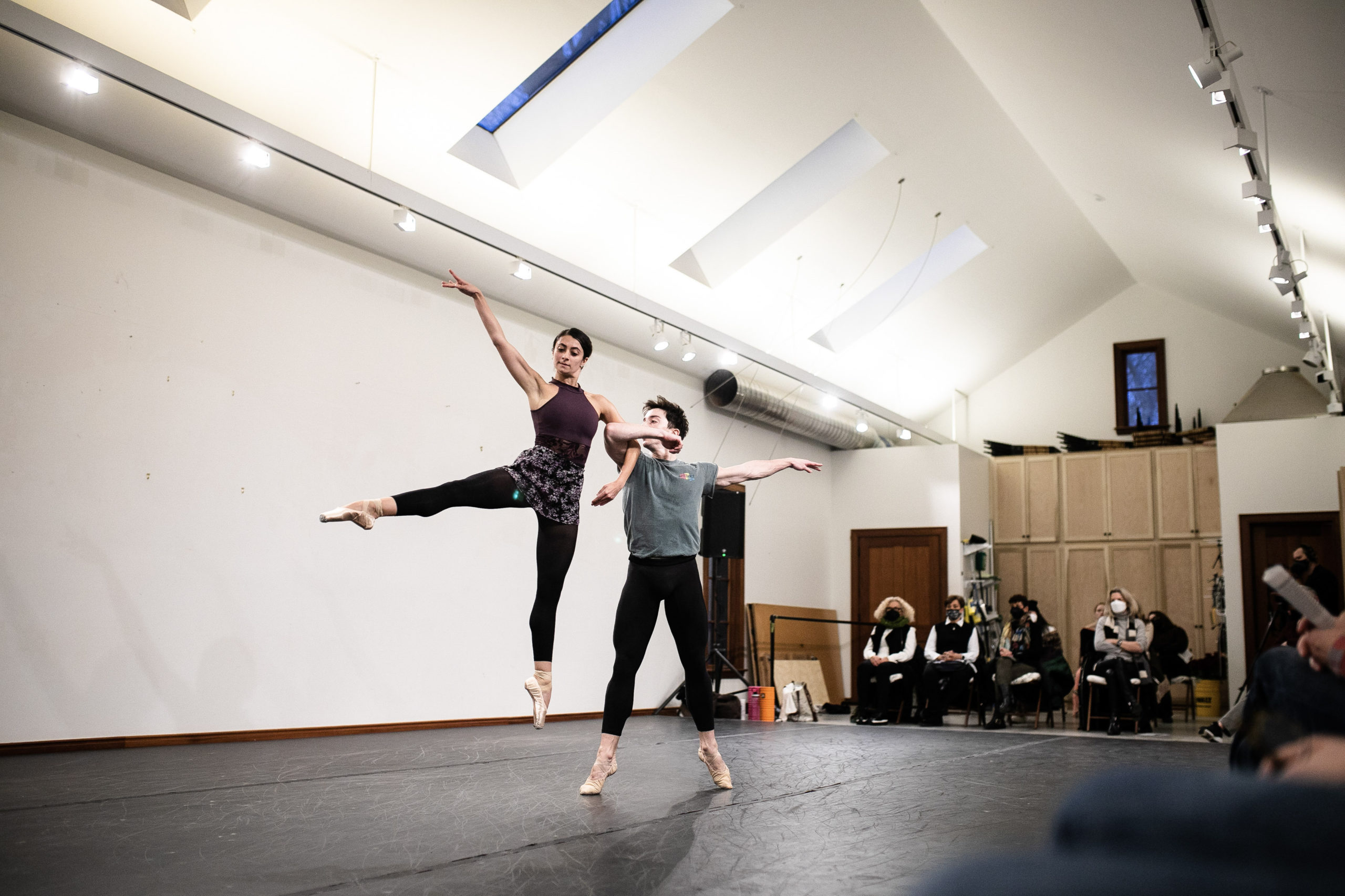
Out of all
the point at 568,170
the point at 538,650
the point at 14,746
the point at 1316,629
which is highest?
the point at 568,170

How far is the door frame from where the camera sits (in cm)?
1105

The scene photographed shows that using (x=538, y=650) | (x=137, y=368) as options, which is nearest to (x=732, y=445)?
(x=137, y=368)

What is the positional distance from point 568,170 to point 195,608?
12.1 feet

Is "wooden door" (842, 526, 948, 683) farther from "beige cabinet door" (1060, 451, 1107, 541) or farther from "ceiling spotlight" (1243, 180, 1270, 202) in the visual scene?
"ceiling spotlight" (1243, 180, 1270, 202)

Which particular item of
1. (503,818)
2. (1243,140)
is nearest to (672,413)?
(503,818)

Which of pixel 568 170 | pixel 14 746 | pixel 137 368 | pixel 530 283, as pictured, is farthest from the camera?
pixel 530 283

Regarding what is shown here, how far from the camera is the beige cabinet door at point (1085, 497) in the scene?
11.3 m

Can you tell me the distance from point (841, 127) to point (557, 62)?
2.34 metres

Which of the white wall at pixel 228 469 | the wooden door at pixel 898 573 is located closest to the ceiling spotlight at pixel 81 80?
the white wall at pixel 228 469

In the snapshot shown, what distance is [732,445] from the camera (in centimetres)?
1032

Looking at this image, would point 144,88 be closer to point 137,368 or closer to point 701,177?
point 137,368

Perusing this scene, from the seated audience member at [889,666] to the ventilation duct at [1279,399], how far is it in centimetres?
528

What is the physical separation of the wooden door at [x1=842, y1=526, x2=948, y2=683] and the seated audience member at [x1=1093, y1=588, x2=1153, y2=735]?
3.18 meters

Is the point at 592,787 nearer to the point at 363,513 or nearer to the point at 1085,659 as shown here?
the point at 363,513
